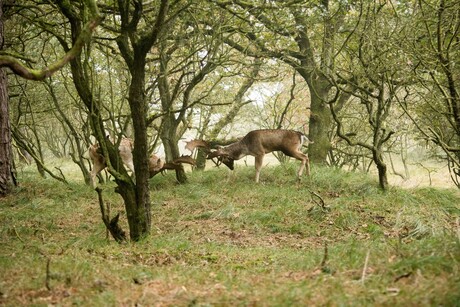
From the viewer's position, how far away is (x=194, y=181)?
12.4m

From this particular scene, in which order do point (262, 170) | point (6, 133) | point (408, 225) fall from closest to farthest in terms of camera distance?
point (408, 225), point (6, 133), point (262, 170)

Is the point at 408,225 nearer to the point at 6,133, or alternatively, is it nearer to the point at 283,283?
the point at 283,283

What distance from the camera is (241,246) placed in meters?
7.09

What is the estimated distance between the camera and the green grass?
3633 mm

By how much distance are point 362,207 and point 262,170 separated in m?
4.58

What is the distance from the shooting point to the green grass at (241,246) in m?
3.63

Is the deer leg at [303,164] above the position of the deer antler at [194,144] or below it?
below

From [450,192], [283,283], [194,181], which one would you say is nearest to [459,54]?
[450,192]

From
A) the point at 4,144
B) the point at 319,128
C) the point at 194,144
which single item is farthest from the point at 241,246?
the point at 319,128

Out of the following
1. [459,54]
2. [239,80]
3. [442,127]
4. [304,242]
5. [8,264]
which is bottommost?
[304,242]

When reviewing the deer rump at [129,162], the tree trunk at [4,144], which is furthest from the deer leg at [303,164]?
the tree trunk at [4,144]

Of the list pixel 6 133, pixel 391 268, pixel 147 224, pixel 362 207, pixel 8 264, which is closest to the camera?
pixel 391 268

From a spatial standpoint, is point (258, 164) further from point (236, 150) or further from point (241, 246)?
point (241, 246)

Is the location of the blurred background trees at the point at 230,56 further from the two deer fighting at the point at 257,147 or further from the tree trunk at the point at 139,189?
the two deer fighting at the point at 257,147
